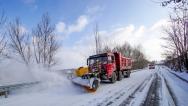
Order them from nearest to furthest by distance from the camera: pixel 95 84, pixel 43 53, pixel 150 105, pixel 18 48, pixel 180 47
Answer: pixel 150 105 → pixel 95 84 → pixel 18 48 → pixel 43 53 → pixel 180 47

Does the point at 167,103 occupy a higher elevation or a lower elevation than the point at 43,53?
lower

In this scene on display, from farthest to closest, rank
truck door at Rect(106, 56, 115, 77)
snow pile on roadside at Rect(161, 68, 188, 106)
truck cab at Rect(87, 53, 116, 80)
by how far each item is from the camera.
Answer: truck door at Rect(106, 56, 115, 77) → truck cab at Rect(87, 53, 116, 80) → snow pile on roadside at Rect(161, 68, 188, 106)

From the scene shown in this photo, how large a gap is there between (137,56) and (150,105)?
10321 centimetres

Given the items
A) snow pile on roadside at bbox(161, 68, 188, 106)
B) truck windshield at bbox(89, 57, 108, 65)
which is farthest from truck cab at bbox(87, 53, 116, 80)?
snow pile on roadside at bbox(161, 68, 188, 106)

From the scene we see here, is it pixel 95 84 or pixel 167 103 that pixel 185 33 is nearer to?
pixel 95 84

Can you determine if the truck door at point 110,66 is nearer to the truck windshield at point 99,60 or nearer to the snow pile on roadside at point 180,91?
the truck windshield at point 99,60

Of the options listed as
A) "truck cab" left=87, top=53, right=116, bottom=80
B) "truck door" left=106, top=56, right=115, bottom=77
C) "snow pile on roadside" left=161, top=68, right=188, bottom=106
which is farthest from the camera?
"truck door" left=106, top=56, right=115, bottom=77

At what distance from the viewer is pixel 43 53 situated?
37188mm

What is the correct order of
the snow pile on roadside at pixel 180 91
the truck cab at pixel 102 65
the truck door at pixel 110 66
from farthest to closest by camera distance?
the truck door at pixel 110 66, the truck cab at pixel 102 65, the snow pile on roadside at pixel 180 91

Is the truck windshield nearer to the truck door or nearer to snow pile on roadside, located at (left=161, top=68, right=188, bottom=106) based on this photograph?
the truck door

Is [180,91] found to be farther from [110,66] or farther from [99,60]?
[99,60]

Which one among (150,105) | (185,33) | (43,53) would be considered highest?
(185,33)

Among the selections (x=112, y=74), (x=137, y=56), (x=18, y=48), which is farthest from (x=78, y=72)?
(x=137, y=56)

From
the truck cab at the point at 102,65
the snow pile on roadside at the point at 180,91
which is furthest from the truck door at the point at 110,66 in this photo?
the snow pile on roadside at the point at 180,91
